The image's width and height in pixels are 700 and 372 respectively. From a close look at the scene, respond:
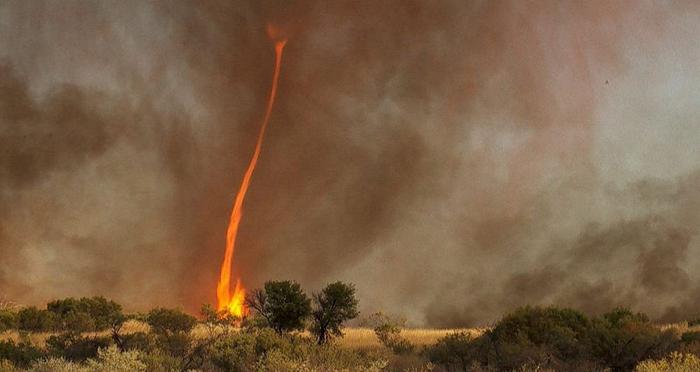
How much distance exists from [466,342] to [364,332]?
18.9 metres

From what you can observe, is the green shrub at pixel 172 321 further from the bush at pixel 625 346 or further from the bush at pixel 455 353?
the bush at pixel 625 346

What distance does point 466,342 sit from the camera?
106 ft

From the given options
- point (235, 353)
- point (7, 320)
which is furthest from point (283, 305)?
point (7, 320)

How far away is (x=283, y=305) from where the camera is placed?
43000 millimetres

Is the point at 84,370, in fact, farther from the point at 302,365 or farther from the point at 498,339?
the point at 498,339

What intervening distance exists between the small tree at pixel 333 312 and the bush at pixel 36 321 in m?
26.2

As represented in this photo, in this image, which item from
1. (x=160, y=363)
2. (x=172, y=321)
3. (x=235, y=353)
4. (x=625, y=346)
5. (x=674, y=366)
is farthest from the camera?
(x=172, y=321)

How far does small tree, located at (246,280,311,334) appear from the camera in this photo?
141 ft

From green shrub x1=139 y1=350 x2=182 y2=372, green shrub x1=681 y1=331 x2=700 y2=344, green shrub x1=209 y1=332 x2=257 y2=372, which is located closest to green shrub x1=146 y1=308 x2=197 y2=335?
green shrub x1=209 y1=332 x2=257 y2=372

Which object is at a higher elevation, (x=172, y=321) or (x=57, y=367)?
(x=172, y=321)

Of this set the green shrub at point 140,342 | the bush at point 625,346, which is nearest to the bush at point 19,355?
the green shrub at point 140,342

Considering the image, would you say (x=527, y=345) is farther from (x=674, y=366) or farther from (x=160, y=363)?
(x=160, y=363)

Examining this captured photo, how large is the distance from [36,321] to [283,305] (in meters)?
26.5

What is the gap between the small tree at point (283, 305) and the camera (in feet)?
141
